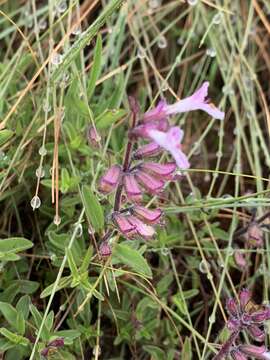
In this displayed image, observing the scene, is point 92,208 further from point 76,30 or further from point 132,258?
point 76,30

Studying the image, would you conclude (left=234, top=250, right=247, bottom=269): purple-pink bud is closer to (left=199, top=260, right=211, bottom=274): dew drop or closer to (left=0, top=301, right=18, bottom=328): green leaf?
(left=199, top=260, right=211, bottom=274): dew drop

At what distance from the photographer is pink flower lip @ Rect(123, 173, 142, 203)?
4.15 feet

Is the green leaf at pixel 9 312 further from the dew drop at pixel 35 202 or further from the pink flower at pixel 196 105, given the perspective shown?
the pink flower at pixel 196 105

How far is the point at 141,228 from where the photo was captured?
1.34 m

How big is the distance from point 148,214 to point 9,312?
0.37m

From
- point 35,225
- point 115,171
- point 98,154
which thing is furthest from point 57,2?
point 115,171

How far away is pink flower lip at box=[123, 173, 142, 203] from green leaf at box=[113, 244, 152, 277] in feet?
0.60

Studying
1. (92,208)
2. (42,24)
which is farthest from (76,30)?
(92,208)

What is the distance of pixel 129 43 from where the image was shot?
7.38 feet

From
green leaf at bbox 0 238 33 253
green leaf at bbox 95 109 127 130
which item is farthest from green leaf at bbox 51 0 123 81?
green leaf at bbox 0 238 33 253

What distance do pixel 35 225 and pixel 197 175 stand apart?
545mm

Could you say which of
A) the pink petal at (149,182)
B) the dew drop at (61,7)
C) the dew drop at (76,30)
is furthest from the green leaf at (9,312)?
the dew drop at (61,7)

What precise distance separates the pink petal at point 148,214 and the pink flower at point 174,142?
9.8 inches

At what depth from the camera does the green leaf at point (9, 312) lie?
1.44 metres
